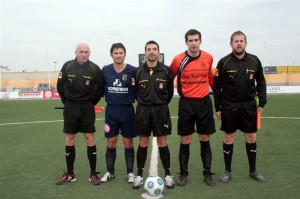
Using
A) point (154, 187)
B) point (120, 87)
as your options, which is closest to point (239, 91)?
point (120, 87)

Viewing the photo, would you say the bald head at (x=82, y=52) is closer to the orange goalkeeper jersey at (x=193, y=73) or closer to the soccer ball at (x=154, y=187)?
the orange goalkeeper jersey at (x=193, y=73)

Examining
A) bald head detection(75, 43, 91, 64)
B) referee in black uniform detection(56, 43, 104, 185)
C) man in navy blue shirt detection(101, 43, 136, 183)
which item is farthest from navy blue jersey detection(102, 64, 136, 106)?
bald head detection(75, 43, 91, 64)

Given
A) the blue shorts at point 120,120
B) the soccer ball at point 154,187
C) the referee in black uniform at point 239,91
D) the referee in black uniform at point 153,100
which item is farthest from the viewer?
the blue shorts at point 120,120

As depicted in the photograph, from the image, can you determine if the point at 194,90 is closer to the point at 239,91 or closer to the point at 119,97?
the point at 239,91

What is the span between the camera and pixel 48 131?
1016cm

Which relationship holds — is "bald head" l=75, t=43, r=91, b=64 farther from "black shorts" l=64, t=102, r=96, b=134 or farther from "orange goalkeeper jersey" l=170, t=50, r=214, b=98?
"orange goalkeeper jersey" l=170, t=50, r=214, b=98

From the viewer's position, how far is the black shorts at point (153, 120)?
4.85 meters

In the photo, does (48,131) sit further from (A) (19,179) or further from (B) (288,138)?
(B) (288,138)

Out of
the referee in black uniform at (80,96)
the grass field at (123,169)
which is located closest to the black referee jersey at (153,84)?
the referee in black uniform at (80,96)

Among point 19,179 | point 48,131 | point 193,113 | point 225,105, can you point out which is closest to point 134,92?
point 193,113

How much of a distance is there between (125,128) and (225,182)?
1.80m

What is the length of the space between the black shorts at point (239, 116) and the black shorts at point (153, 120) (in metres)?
1.00

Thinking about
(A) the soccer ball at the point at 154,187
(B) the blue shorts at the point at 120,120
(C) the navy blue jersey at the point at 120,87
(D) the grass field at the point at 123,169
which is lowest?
(D) the grass field at the point at 123,169

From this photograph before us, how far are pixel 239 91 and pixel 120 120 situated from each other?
196 cm
